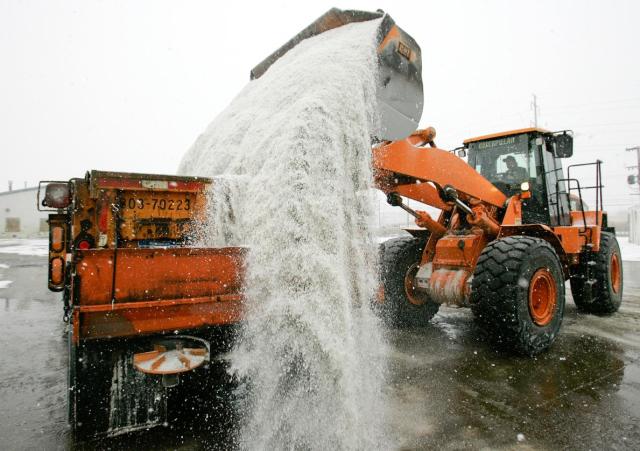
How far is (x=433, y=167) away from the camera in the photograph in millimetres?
4469

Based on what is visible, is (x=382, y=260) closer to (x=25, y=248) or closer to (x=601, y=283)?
(x=601, y=283)

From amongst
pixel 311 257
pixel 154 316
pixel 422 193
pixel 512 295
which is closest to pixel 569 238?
pixel 512 295

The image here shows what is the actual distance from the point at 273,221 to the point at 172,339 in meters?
1.01

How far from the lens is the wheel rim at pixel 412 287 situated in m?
5.51

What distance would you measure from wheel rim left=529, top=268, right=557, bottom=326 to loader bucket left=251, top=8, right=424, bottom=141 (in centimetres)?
223

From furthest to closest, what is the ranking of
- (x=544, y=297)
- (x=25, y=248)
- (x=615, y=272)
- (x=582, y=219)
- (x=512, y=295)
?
(x=25, y=248)
(x=615, y=272)
(x=582, y=219)
(x=544, y=297)
(x=512, y=295)

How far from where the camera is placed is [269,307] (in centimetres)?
284

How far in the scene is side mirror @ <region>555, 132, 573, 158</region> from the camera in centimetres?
529

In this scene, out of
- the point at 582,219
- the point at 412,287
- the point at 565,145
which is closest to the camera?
the point at 565,145

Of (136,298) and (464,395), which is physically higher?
(136,298)

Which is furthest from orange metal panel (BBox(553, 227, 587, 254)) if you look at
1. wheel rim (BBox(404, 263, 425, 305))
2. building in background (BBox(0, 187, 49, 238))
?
building in background (BBox(0, 187, 49, 238))

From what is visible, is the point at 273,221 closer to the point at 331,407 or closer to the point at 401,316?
the point at 331,407

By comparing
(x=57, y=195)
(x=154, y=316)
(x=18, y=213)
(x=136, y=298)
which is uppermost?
(x=18, y=213)

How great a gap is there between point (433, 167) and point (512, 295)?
1.51 m
